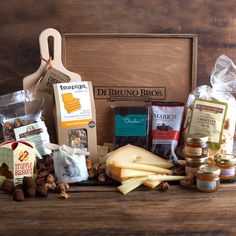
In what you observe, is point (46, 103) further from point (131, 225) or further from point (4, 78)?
point (131, 225)

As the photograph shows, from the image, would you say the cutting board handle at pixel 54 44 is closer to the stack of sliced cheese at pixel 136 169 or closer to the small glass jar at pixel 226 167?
the stack of sliced cheese at pixel 136 169

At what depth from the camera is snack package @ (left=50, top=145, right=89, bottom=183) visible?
1.04 metres

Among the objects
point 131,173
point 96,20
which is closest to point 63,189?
point 131,173

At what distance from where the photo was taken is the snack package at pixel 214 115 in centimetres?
114

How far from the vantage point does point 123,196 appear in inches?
39.3

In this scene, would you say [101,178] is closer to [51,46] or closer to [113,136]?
[113,136]

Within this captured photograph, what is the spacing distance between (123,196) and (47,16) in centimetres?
60

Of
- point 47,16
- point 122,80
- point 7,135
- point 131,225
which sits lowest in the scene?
point 131,225

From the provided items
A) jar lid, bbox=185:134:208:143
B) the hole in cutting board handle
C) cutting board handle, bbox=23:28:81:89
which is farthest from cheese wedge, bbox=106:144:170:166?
the hole in cutting board handle

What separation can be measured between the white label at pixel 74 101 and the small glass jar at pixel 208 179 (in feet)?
1.15

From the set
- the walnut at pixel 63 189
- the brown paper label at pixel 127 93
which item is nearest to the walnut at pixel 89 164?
the walnut at pixel 63 189

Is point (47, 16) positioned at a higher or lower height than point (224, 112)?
higher

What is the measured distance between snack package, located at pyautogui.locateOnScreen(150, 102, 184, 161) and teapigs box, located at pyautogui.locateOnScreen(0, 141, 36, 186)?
1.16 ft

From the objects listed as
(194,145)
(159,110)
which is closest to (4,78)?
(159,110)
